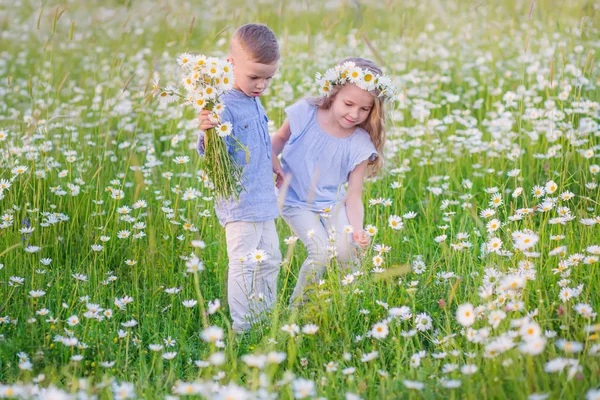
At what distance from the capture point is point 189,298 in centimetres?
326

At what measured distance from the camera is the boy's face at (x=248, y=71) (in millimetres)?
2943

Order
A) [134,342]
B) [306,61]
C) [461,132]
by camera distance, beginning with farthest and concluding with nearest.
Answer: [306,61], [461,132], [134,342]

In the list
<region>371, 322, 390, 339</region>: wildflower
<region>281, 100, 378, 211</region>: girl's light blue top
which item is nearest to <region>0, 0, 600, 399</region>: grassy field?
<region>371, 322, 390, 339</region>: wildflower

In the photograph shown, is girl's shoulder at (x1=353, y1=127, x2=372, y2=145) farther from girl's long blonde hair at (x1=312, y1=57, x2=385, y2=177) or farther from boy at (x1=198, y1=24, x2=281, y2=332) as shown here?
boy at (x1=198, y1=24, x2=281, y2=332)

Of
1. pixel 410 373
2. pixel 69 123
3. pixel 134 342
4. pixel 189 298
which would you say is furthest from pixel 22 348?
pixel 69 123

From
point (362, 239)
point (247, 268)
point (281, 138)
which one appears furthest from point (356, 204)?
point (247, 268)

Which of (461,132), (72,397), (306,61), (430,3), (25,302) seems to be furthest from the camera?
(430,3)

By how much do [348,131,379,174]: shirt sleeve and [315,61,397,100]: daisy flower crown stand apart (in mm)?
242

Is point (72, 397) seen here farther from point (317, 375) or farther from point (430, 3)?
point (430, 3)

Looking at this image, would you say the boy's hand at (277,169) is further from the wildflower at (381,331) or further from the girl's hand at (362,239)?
the wildflower at (381,331)

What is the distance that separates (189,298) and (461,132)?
2505mm

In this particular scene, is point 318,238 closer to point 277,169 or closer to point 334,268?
point 334,268

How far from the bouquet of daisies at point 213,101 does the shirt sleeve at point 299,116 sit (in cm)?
57

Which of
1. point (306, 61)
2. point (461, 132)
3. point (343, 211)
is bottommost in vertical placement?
point (343, 211)
